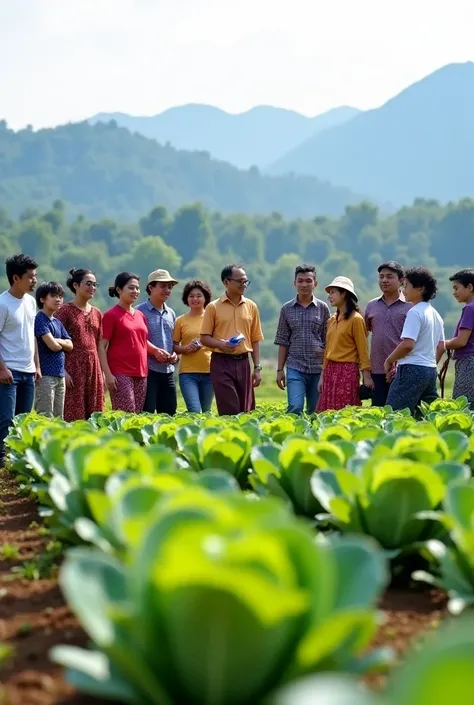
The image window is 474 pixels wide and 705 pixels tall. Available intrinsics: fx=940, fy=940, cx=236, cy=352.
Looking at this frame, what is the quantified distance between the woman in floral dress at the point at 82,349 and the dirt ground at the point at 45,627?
5696 mm

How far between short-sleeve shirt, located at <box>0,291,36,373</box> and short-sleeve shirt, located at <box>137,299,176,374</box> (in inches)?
91.7

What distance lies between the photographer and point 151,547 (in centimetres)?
197

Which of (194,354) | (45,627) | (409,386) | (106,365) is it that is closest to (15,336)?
(106,365)

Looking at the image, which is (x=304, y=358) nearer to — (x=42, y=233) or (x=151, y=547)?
(x=151, y=547)

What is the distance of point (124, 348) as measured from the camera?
9.46 m

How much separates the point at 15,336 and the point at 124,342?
5.18ft

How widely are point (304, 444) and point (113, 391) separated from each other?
5.68 metres

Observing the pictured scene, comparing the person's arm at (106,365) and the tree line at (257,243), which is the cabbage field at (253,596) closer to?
the person's arm at (106,365)

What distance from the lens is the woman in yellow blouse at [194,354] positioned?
1030 centimetres

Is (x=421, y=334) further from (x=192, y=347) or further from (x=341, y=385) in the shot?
(x=192, y=347)

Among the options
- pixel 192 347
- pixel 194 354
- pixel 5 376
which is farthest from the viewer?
pixel 194 354

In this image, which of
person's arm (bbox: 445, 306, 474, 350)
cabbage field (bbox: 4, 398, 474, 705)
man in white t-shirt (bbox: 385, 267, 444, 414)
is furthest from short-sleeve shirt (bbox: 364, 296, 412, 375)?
cabbage field (bbox: 4, 398, 474, 705)

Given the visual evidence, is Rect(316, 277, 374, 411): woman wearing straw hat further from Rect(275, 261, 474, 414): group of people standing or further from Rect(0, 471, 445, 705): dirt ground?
Rect(0, 471, 445, 705): dirt ground

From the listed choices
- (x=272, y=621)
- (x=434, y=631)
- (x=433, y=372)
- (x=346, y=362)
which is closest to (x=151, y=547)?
(x=272, y=621)
